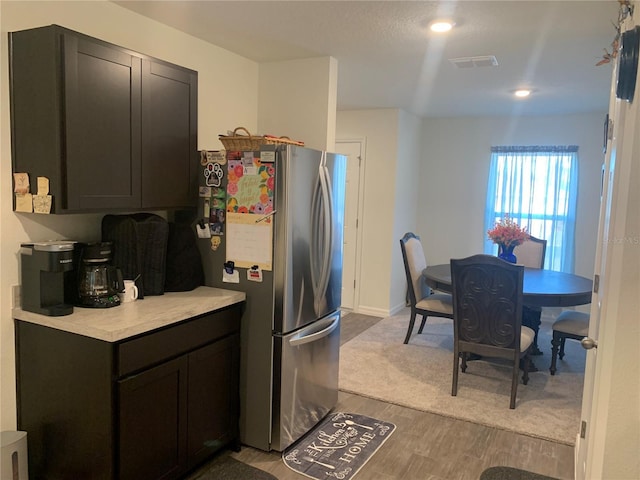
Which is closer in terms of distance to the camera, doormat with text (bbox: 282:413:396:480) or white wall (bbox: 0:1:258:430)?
white wall (bbox: 0:1:258:430)

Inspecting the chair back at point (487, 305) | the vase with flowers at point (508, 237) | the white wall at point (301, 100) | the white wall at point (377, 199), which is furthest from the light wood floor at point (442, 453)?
the white wall at point (377, 199)

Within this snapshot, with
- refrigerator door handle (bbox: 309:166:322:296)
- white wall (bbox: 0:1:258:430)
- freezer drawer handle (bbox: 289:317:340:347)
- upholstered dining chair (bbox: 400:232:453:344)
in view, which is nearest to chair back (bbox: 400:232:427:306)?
upholstered dining chair (bbox: 400:232:453:344)

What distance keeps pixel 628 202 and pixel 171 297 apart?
207 centimetres

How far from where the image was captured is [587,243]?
5.57 metres

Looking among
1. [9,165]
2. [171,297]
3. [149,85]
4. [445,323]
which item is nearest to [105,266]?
[171,297]

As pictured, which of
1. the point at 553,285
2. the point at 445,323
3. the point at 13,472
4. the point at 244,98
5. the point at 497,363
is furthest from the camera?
the point at 445,323

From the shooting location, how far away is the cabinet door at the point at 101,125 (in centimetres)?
210

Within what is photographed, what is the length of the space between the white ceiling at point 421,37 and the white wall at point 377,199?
1.15 meters

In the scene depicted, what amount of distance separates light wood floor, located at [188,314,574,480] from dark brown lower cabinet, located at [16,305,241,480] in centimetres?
55

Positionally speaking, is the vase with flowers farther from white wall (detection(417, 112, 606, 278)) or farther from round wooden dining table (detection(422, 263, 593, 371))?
white wall (detection(417, 112, 606, 278))

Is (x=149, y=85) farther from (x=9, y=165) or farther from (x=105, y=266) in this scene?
(x=105, y=266)

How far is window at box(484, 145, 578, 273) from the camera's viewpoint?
18.3 ft

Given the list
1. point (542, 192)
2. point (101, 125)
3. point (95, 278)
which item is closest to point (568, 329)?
point (542, 192)

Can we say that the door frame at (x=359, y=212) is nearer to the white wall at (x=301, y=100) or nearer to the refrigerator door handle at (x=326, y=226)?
the white wall at (x=301, y=100)
